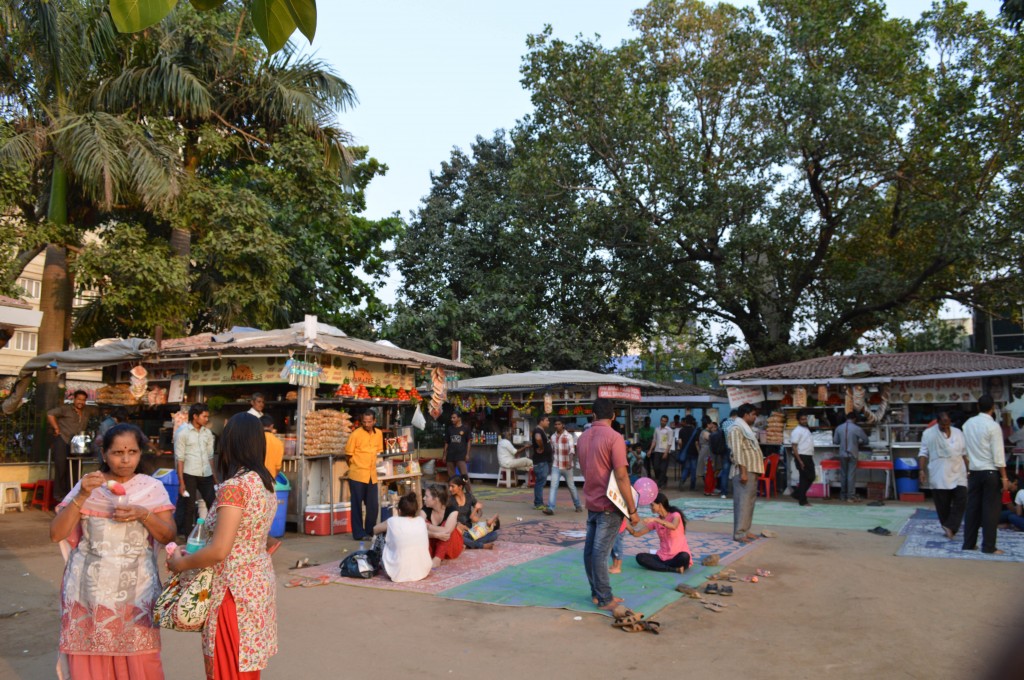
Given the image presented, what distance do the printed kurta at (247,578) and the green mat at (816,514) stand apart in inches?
362

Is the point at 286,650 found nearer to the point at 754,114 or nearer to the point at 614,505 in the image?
the point at 614,505

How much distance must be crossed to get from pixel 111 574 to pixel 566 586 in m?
4.79

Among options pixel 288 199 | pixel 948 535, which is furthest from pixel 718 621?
pixel 288 199

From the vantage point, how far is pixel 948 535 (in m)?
10.1

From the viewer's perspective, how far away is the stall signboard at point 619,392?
1822 cm

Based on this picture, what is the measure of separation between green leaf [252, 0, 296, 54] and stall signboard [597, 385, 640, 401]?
16098 millimetres

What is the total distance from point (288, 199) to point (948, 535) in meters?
12.9

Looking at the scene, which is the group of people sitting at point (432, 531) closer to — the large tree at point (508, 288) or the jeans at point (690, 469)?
the jeans at point (690, 469)

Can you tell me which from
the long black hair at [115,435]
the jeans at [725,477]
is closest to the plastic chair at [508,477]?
the jeans at [725,477]

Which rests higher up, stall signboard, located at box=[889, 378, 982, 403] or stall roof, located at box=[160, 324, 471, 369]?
stall roof, located at box=[160, 324, 471, 369]

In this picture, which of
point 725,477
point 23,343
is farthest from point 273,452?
point 23,343

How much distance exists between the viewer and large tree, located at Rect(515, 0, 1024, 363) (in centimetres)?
1891

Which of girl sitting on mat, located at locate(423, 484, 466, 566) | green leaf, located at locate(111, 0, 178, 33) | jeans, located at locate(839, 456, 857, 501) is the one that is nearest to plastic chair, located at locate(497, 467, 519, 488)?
jeans, located at locate(839, 456, 857, 501)

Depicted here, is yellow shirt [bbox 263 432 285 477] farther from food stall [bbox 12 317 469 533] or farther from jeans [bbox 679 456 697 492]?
jeans [bbox 679 456 697 492]
